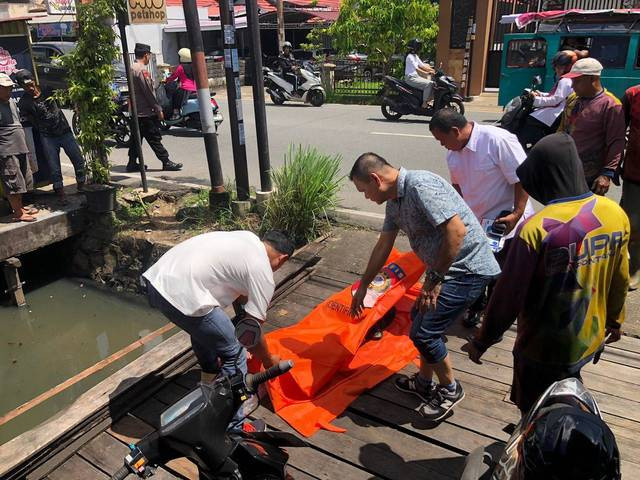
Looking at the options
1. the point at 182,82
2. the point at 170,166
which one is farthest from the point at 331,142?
the point at 182,82

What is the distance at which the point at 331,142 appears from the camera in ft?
33.3

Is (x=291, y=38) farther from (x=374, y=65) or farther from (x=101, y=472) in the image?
(x=101, y=472)

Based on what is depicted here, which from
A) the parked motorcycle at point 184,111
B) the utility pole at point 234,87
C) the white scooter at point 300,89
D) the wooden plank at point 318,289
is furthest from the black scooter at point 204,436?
the white scooter at point 300,89

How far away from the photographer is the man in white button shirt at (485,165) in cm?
344

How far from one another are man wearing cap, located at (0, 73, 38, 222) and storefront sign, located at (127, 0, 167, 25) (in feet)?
5.27

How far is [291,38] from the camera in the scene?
2861 centimetres

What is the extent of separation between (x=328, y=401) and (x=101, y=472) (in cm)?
129

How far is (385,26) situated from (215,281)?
14688 millimetres

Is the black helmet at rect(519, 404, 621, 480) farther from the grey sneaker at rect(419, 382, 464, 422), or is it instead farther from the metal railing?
the metal railing

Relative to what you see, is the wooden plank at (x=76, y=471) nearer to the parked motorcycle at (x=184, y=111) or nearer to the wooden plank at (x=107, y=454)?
the wooden plank at (x=107, y=454)

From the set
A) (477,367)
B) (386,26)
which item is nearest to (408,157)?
(477,367)

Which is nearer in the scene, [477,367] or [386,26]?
[477,367]

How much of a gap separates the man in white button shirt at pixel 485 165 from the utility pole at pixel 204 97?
3253 millimetres

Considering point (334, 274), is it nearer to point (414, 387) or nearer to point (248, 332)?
point (414, 387)
